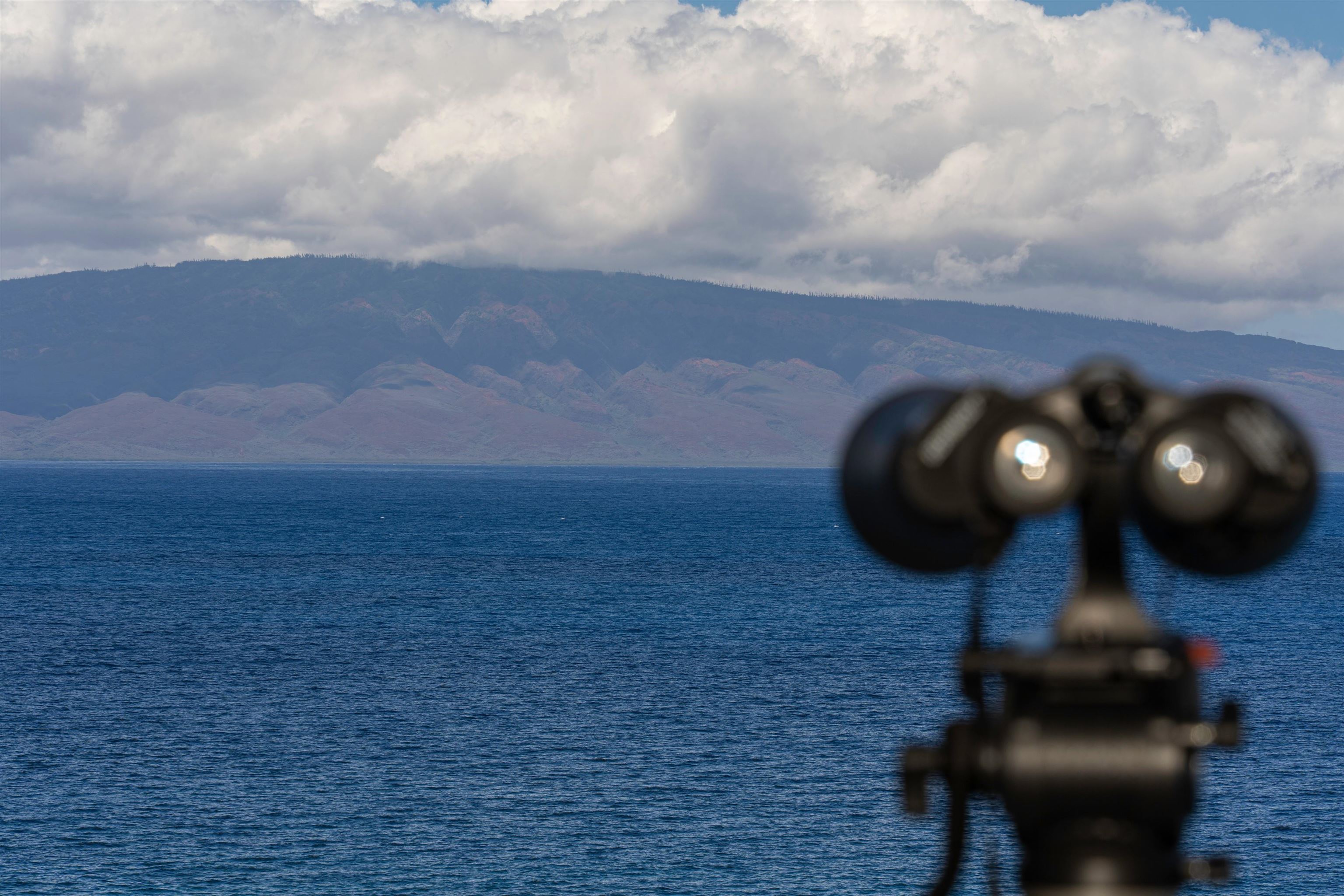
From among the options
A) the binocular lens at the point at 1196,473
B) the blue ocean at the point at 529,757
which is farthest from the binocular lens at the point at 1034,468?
the blue ocean at the point at 529,757

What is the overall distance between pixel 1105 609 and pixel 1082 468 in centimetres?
51

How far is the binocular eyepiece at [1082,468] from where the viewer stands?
513cm

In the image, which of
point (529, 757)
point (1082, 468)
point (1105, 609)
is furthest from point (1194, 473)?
point (529, 757)

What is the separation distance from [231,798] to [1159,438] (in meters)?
105

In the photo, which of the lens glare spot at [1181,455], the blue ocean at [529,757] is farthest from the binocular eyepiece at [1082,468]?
the blue ocean at [529,757]

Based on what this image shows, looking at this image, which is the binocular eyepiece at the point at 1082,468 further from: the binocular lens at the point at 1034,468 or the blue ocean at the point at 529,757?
the blue ocean at the point at 529,757

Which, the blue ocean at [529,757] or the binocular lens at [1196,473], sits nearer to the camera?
the binocular lens at [1196,473]

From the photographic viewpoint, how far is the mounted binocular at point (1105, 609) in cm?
508

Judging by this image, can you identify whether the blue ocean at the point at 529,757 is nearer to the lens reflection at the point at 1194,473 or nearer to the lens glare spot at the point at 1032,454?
the lens reflection at the point at 1194,473

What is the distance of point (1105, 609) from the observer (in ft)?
17.3

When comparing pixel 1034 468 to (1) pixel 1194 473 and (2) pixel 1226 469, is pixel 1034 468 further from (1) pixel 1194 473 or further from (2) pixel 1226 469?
(2) pixel 1226 469

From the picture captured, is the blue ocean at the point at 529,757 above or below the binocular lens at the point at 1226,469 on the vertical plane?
below

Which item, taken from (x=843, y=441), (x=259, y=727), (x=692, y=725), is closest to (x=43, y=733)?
(x=259, y=727)

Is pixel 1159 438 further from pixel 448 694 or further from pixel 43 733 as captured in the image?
pixel 448 694
